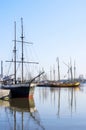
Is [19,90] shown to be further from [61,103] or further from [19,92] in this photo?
[61,103]

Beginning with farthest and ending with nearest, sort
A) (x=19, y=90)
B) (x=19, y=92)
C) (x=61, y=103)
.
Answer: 1. (x=19, y=92)
2. (x=19, y=90)
3. (x=61, y=103)

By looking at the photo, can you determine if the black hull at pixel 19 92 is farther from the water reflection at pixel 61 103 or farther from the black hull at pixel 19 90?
the water reflection at pixel 61 103

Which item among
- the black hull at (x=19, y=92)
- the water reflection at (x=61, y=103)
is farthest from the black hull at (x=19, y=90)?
the water reflection at (x=61, y=103)

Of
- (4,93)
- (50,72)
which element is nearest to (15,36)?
(4,93)

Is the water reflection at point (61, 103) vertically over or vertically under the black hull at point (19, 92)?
under

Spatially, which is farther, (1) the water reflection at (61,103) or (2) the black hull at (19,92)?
(2) the black hull at (19,92)

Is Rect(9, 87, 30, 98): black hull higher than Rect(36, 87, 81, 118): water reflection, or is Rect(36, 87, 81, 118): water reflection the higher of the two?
Rect(9, 87, 30, 98): black hull

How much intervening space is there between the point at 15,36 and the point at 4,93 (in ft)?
42.6

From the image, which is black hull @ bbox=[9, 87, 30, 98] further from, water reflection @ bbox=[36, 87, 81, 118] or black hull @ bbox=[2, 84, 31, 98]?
Result: water reflection @ bbox=[36, 87, 81, 118]

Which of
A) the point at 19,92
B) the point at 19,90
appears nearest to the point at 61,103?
the point at 19,90

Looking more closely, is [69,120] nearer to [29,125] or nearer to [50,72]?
[29,125]

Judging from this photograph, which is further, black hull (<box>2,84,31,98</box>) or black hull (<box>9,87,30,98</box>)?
black hull (<box>9,87,30,98</box>)

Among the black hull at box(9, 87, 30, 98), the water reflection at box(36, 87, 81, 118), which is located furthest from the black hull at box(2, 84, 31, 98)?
the water reflection at box(36, 87, 81, 118)

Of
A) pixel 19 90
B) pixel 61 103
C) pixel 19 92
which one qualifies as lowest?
pixel 61 103
